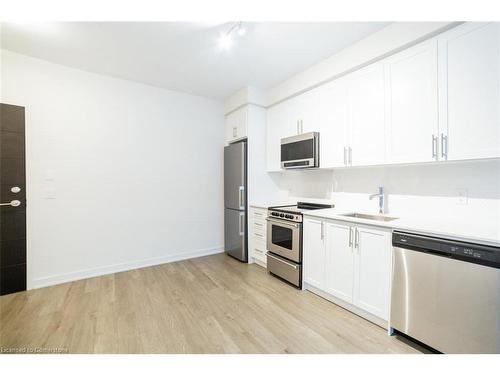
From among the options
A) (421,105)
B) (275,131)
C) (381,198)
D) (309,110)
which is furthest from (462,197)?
(275,131)

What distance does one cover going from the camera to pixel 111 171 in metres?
3.06

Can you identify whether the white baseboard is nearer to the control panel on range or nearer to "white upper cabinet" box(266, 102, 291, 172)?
the control panel on range

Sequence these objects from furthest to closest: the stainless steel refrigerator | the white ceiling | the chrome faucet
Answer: the stainless steel refrigerator
the chrome faucet
the white ceiling

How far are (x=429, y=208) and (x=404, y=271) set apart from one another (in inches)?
29.5

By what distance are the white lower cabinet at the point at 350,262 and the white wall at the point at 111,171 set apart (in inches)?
78.1

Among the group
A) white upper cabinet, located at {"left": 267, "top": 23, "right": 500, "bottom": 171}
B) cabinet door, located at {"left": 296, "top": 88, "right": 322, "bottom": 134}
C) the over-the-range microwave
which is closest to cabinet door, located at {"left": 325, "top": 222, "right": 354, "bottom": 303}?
white upper cabinet, located at {"left": 267, "top": 23, "right": 500, "bottom": 171}

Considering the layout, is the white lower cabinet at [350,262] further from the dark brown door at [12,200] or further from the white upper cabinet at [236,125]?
the dark brown door at [12,200]

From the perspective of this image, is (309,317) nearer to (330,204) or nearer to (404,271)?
(404,271)

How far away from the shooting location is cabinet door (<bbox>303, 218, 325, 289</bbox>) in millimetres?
2365

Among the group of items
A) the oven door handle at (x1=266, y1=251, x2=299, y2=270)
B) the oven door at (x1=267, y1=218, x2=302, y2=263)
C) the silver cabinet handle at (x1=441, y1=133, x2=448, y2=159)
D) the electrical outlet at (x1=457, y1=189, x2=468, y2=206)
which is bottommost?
the oven door handle at (x1=266, y1=251, x2=299, y2=270)

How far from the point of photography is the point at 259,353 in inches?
63.7

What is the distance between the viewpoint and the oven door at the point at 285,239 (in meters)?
2.58

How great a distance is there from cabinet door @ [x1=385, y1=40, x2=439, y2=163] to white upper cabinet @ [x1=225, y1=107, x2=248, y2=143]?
1973 mm

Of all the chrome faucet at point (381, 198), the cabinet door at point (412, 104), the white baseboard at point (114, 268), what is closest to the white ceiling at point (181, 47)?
the cabinet door at point (412, 104)
